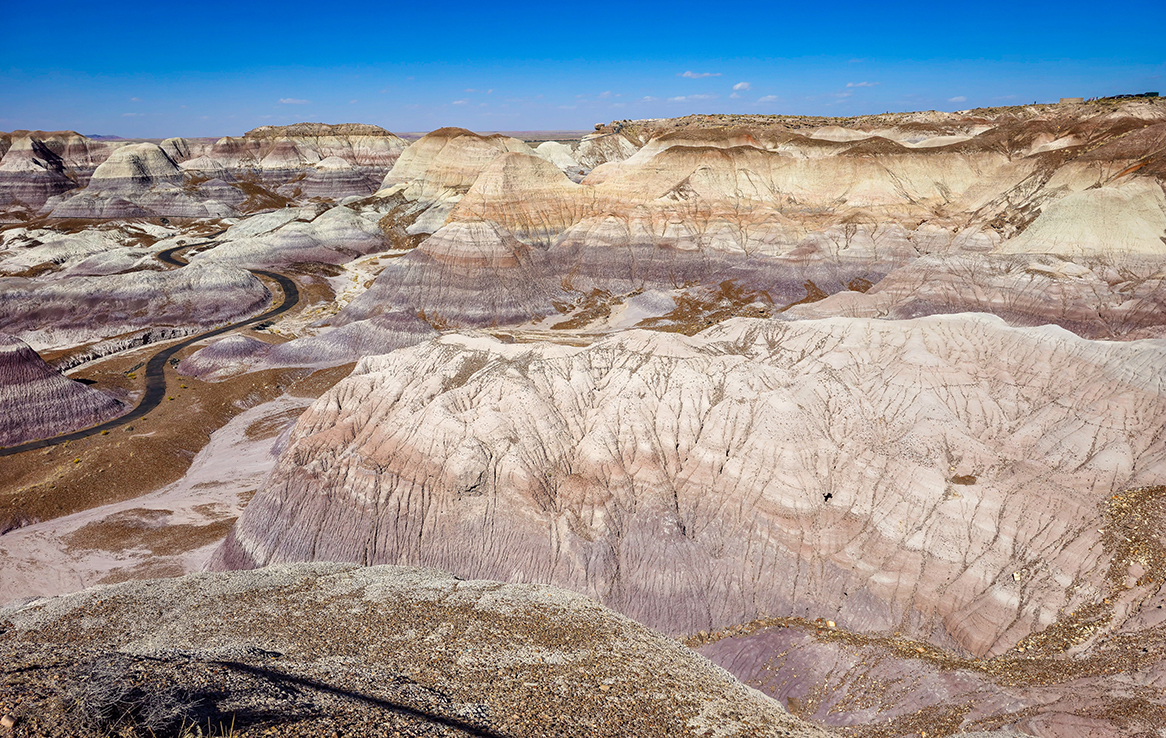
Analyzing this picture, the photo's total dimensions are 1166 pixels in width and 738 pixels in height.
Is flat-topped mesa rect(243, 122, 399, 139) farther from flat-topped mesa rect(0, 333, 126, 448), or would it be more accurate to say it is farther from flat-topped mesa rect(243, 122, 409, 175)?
flat-topped mesa rect(0, 333, 126, 448)

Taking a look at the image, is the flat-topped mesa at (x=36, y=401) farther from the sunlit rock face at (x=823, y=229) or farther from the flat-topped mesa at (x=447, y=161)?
the flat-topped mesa at (x=447, y=161)

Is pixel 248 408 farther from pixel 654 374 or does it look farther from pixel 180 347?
pixel 654 374

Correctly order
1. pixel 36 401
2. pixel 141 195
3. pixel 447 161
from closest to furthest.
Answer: pixel 36 401, pixel 447 161, pixel 141 195

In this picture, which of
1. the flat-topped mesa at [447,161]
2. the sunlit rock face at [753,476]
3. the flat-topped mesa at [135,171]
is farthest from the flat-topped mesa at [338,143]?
the sunlit rock face at [753,476]

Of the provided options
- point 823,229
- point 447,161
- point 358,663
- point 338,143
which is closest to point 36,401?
point 358,663

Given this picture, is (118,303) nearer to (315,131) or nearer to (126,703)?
(126,703)

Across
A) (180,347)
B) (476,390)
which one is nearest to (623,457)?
(476,390)
